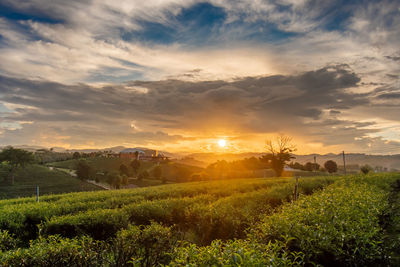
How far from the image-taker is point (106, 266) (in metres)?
4.79

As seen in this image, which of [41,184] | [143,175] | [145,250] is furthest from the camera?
[143,175]

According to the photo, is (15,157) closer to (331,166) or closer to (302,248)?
(302,248)

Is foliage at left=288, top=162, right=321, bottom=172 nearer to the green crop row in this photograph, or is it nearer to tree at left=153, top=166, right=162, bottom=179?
tree at left=153, top=166, right=162, bottom=179

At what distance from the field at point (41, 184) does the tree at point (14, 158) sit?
73.4 inches

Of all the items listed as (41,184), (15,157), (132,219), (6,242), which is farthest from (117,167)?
Result: (6,242)

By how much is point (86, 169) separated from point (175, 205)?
58.0 m

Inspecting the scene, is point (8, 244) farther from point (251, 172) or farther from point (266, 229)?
point (251, 172)

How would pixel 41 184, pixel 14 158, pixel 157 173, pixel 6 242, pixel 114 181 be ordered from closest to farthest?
pixel 6 242 → pixel 41 184 → pixel 14 158 → pixel 114 181 → pixel 157 173

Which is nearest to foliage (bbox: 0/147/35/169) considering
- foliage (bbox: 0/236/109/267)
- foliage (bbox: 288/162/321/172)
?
foliage (bbox: 0/236/109/267)

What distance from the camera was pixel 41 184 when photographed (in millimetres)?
54781

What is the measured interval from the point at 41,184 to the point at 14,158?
10.4 metres

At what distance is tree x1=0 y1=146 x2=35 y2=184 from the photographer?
58875 millimetres

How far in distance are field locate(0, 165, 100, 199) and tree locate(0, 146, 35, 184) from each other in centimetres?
186

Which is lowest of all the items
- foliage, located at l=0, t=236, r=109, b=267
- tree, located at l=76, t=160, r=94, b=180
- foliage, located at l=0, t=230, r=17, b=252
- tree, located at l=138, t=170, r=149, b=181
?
tree, located at l=138, t=170, r=149, b=181
